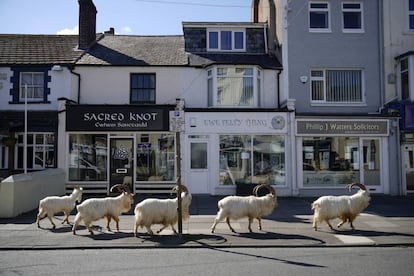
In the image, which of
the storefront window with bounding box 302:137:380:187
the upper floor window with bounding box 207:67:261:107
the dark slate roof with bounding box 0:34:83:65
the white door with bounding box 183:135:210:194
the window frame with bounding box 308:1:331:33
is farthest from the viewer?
the window frame with bounding box 308:1:331:33

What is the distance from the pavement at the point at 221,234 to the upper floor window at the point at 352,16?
33.6 feet

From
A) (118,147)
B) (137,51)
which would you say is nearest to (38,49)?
(137,51)

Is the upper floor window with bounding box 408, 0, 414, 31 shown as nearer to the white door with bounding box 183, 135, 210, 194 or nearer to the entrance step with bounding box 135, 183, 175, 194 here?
the white door with bounding box 183, 135, 210, 194

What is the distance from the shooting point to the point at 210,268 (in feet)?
24.8

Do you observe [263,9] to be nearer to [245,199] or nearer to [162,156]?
[162,156]

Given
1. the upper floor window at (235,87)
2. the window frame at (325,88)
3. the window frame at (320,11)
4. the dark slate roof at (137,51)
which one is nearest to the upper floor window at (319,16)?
the window frame at (320,11)

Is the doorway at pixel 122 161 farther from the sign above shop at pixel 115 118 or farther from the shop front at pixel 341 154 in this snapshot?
the shop front at pixel 341 154

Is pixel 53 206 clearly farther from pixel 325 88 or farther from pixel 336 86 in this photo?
pixel 336 86

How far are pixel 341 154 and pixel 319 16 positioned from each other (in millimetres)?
7061

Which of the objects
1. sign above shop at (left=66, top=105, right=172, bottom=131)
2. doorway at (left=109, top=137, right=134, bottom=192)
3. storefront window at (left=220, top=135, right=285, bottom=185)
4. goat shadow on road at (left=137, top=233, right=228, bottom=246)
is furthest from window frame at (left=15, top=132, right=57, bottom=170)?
goat shadow on road at (left=137, top=233, right=228, bottom=246)

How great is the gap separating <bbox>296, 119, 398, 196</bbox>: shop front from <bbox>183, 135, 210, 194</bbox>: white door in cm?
430

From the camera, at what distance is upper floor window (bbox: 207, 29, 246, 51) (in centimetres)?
2167

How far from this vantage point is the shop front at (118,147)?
1850 centimetres

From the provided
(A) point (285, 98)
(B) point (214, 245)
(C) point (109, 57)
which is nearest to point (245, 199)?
(B) point (214, 245)
